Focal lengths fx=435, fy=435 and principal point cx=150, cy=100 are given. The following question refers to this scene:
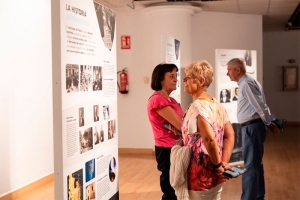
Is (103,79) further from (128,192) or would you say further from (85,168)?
(128,192)

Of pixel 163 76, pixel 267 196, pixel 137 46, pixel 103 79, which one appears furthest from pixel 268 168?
pixel 103 79

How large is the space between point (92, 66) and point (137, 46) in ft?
21.5

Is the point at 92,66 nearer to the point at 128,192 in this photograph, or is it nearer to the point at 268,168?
the point at 128,192

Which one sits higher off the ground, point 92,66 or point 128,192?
point 92,66

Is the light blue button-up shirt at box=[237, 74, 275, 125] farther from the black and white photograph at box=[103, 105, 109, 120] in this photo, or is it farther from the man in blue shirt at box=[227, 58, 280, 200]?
the black and white photograph at box=[103, 105, 109, 120]

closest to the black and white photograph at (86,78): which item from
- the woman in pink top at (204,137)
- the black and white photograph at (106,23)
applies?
the black and white photograph at (106,23)

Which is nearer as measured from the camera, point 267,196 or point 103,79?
point 103,79

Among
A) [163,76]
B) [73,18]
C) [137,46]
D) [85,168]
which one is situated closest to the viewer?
[73,18]

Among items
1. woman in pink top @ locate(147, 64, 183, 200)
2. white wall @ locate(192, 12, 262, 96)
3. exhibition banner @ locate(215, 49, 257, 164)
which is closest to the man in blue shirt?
woman in pink top @ locate(147, 64, 183, 200)

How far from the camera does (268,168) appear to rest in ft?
26.6

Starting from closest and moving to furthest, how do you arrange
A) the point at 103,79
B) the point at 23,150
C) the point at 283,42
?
the point at 103,79 < the point at 23,150 < the point at 283,42

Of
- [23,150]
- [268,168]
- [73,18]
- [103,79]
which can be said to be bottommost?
[268,168]

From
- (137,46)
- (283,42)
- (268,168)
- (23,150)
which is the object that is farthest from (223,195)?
(283,42)

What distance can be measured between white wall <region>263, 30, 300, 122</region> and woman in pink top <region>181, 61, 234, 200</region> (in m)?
13.4
